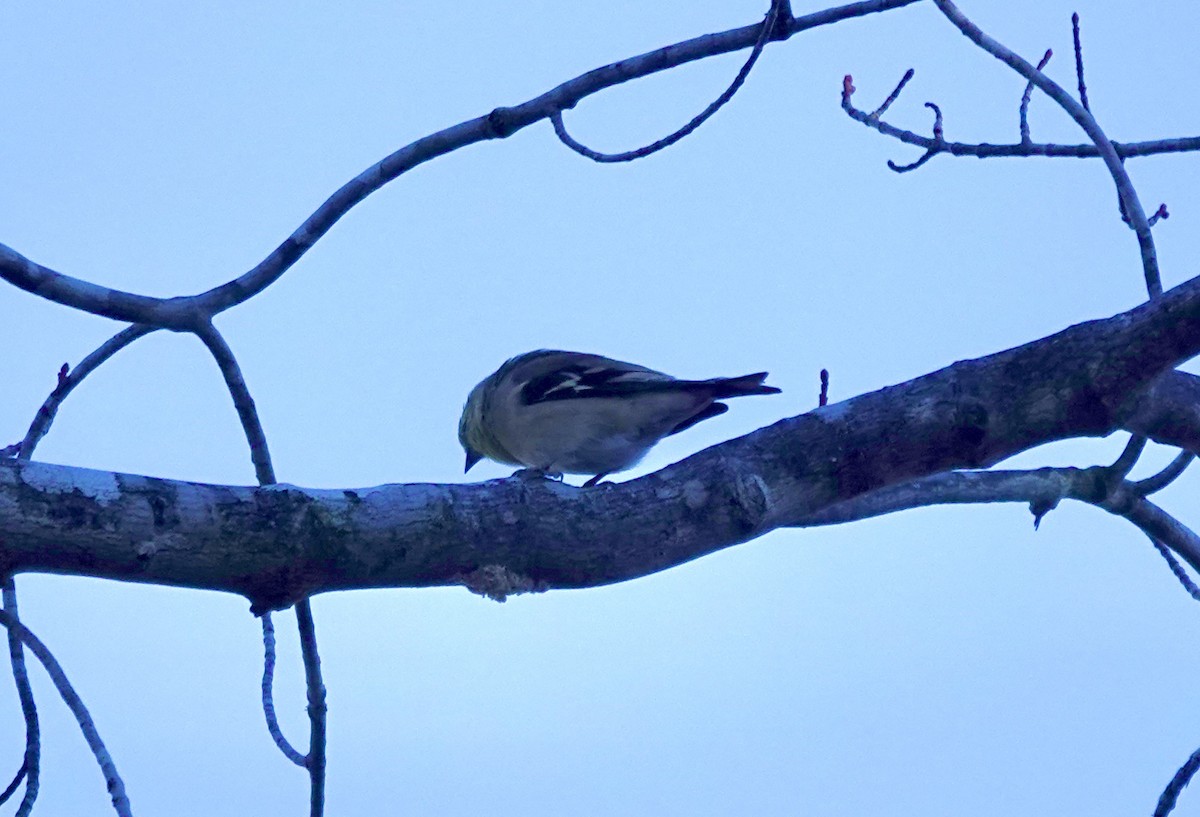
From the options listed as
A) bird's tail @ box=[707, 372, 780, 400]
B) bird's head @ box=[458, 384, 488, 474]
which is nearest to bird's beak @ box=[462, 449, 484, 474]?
bird's head @ box=[458, 384, 488, 474]

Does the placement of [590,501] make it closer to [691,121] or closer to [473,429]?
[691,121]

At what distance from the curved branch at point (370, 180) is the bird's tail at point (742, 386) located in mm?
1733

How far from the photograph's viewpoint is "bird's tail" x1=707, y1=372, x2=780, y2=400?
5.05 m

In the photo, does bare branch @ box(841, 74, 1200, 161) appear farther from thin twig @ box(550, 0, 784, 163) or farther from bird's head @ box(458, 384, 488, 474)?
bird's head @ box(458, 384, 488, 474)

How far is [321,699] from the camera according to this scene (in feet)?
13.0

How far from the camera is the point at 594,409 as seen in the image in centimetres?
568

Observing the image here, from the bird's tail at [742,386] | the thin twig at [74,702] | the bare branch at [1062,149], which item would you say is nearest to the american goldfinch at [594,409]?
the bird's tail at [742,386]

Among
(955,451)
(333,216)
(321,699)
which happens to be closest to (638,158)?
(333,216)

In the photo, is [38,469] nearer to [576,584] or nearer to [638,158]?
[576,584]

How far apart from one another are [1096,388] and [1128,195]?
1359 mm

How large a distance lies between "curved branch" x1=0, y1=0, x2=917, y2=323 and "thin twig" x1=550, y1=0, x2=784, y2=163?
0.03 m

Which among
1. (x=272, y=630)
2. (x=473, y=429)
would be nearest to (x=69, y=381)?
(x=272, y=630)

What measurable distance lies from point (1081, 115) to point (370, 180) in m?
2.37

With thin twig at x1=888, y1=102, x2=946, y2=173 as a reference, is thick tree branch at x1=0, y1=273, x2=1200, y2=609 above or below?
below
